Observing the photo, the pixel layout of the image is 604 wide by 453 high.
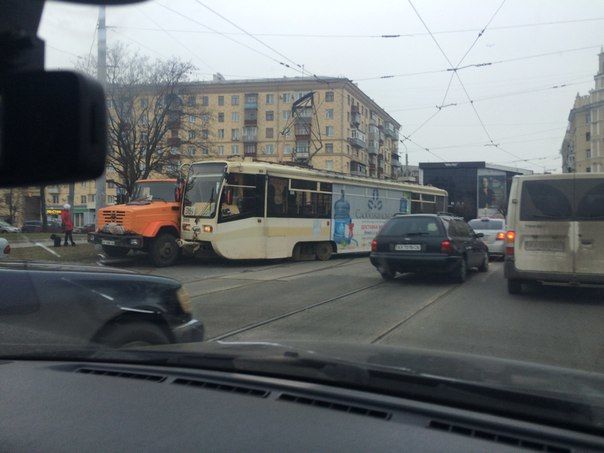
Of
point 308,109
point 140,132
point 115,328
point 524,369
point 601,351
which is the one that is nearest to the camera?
point 524,369

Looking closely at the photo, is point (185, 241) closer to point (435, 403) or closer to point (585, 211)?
point (585, 211)

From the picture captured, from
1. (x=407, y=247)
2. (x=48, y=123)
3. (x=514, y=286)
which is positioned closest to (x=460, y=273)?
(x=407, y=247)

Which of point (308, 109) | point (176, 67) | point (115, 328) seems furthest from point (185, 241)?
point (176, 67)

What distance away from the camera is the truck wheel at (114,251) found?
16.0m

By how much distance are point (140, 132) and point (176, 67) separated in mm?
3903

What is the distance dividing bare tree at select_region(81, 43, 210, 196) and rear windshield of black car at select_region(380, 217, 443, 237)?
46.5 ft

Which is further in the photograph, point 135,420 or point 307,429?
point 135,420

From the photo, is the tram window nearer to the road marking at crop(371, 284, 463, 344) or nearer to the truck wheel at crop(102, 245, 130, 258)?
the truck wheel at crop(102, 245, 130, 258)

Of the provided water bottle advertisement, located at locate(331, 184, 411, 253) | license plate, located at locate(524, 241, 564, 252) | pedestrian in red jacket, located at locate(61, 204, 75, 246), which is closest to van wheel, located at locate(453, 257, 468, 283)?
license plate, located at locate(524, 241, 564, 252)

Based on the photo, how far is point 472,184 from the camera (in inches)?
958

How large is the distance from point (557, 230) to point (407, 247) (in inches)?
122

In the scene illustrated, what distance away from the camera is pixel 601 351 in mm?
5930

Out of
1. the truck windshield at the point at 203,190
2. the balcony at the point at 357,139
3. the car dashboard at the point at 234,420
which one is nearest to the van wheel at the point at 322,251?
the truck windshield at the point at 203,190

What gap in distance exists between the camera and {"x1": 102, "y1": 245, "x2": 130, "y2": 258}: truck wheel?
16031 mm
